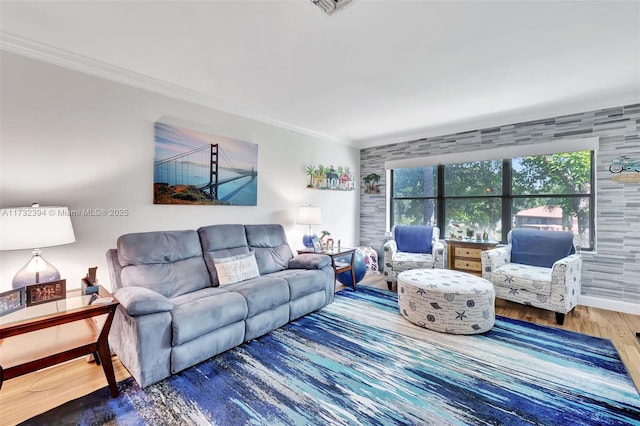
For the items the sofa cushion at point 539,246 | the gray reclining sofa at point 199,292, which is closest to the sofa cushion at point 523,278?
the sofa cushion at point 539,246

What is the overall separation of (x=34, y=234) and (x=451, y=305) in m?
3.28

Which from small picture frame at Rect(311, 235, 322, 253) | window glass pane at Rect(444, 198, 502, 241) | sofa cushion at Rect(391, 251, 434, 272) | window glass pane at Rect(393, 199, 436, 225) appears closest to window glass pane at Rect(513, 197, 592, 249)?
window glass pane at Rect(444, 198, 502, 241)

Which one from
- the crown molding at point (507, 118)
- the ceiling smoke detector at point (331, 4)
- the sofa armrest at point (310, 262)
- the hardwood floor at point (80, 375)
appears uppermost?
the crown molding at point (507, 118)

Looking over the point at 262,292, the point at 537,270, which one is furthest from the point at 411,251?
the point at 262,292

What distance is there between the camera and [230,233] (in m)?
3.19

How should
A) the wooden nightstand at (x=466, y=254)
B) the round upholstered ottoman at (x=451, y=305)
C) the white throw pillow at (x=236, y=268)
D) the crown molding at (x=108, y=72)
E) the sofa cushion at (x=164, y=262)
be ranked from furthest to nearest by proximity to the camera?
the wooden nightstand at (x=466, y=254), the white throw pillow at (x=236, y=268), the round upholstered ottoman at (x=451, y=305), the sofa cushion at (x=164, y=262), the crown molding at (x=108, y=72)

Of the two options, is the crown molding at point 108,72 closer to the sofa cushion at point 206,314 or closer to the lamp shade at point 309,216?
the lamp shade at point 309,216

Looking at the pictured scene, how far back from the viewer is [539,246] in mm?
3545

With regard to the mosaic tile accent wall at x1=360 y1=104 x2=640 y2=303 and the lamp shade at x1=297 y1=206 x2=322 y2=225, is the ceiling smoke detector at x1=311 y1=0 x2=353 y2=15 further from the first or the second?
the mosaic tile accent wall at x1=360 y1=104 x2=640 y2=303

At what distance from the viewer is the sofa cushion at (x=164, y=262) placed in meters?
2.42

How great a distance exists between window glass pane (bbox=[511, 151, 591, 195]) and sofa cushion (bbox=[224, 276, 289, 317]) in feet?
11.8

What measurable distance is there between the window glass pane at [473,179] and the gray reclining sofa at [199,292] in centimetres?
262

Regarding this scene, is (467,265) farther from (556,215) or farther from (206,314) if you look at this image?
(206,314)

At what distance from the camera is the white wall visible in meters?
2.18
